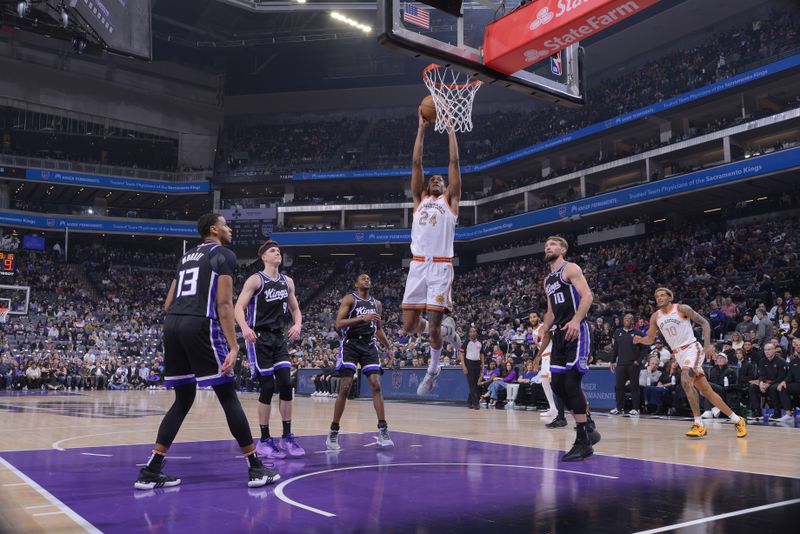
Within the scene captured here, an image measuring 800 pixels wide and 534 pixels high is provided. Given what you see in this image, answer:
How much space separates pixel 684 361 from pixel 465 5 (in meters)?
6.05

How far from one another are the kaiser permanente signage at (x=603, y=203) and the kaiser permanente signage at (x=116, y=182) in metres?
6.99

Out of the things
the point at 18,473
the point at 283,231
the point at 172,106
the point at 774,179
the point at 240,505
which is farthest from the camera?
the point at 172,106

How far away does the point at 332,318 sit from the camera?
36438 mm

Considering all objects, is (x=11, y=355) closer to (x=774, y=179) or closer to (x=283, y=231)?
(x=283, y=231)

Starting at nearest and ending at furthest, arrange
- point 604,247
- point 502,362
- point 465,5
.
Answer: point 465,5, point 502,362, point 604,247

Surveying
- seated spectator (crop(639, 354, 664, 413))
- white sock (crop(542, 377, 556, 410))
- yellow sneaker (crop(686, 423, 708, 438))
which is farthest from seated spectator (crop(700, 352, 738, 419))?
yellow sneaker (crop(686, 423, 708, 438))

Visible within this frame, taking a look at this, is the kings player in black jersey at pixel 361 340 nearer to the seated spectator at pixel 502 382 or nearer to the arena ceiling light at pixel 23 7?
the seated spectator at pixel 502 382

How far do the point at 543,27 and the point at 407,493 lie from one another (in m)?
5.11

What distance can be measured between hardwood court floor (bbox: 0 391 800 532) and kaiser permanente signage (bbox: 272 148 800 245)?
17.5 m

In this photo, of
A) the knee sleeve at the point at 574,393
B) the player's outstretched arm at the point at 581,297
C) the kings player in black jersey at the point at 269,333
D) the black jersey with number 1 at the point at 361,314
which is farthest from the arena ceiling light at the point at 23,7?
the knee sleeve at the point at 574,393

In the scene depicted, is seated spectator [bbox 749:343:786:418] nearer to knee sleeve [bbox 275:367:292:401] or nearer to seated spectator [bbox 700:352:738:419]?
seated spectator [bbox 700:352:738:419]

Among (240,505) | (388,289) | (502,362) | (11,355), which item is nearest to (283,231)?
(388,289)

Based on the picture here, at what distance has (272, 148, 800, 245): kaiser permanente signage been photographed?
25766 mm

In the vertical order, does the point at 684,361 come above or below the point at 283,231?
below
